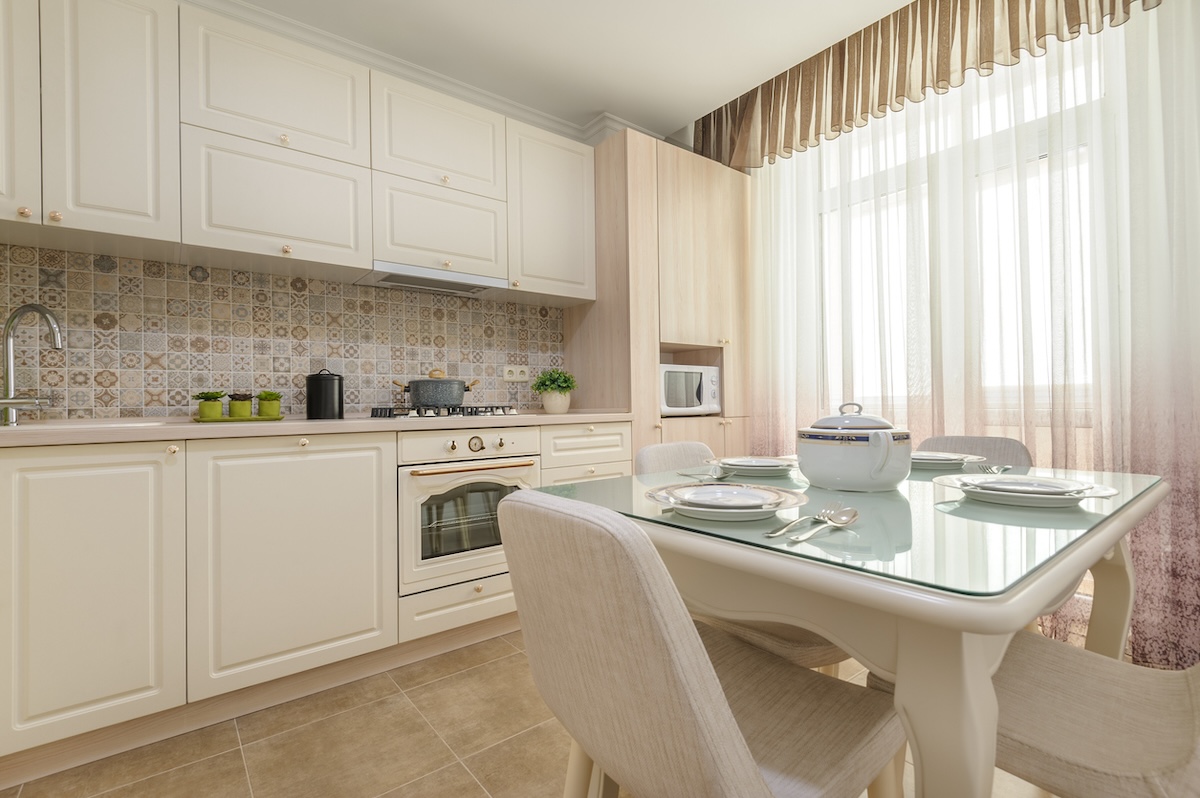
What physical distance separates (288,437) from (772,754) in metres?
1.73

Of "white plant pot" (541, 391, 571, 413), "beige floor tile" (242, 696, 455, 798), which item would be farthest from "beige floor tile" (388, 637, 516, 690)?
"white plant pot" (541, 391, 571, 413)

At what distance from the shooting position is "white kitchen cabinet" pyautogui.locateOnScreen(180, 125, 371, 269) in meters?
1.93

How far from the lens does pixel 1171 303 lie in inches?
74.3

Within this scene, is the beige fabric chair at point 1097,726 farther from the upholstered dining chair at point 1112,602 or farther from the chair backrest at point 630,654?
the chair backrest at point 630,654

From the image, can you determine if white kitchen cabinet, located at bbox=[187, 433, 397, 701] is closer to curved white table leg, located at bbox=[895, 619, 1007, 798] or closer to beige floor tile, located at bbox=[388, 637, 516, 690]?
beige floor tile, located at bbox=[388, 637, 516, 690]

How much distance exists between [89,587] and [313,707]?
76 cm

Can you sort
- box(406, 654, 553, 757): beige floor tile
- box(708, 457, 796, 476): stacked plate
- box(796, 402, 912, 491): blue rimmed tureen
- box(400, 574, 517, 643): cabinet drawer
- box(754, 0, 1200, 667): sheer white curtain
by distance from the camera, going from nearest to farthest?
box(796, 402, 912, 491): blue rimmed tureen < box(708, 457, 796, 476): stacked plate < box(406, 654, 553, 757): beige floor tile < box(754, 0, 1200, 667): sheer white curtain < box(400, 574, 517, 643): cabinet drawer

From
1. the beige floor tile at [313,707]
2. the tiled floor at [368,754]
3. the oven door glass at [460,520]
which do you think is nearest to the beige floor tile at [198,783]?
the tiled floor at [368,754]

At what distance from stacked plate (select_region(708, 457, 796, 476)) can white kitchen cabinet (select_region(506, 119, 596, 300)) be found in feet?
5.50

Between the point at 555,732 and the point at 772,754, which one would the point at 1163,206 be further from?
the point at 555,732

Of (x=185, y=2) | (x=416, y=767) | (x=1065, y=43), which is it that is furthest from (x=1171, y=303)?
(x=185, y=2)

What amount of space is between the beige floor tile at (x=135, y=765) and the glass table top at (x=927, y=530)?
140cm

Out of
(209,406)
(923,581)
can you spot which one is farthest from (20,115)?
(923,581)

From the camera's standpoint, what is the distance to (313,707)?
1.82 m
